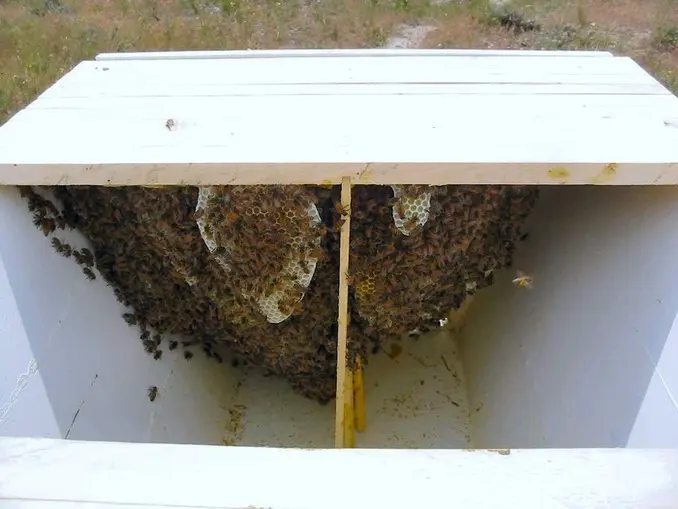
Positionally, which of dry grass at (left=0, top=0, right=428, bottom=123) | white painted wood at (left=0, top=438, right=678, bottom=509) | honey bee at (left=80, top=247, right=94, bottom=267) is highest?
white painted wood at (left=0, top=438, right=678, bottom=509)

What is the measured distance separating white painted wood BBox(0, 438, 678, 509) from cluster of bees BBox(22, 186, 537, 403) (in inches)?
35.2

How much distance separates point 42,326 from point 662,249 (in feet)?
6.86

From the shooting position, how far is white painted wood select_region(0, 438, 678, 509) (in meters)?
1.23

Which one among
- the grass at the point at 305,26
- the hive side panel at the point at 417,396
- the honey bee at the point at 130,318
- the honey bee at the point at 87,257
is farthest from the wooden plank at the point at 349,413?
the grass at the point at 305,26

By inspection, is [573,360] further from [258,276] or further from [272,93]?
[272,93]

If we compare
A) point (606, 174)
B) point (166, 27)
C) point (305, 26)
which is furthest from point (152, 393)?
point (305, 26)

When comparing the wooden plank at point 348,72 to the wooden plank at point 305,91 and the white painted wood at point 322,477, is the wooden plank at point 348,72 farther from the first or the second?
the white painted wood at point 322,477

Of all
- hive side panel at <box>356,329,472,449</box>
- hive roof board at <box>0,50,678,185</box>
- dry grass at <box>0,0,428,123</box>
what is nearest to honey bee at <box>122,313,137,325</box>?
hive roof board at <box>0,50,678,185</box>

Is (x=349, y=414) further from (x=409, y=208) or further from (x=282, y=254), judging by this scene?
(x=409, y=208)

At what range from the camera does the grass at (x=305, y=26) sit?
601 centimetres

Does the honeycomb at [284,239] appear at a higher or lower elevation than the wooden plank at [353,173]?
lower

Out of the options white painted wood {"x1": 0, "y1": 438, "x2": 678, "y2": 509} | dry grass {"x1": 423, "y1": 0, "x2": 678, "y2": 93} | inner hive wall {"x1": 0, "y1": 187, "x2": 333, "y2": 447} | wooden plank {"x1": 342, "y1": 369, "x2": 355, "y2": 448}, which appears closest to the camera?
white painted wood {"x1": 0, "y1": 438, "x2": 678, "y2": 509}

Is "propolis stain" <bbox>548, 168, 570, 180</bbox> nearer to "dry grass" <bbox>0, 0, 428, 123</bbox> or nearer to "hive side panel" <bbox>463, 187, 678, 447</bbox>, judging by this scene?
"hive side panel" <bbox>463, 187, 678, 447</bbox>

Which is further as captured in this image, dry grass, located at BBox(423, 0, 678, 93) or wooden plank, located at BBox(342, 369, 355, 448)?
dry grass, located at BBox(423, 0, 678, 93)
